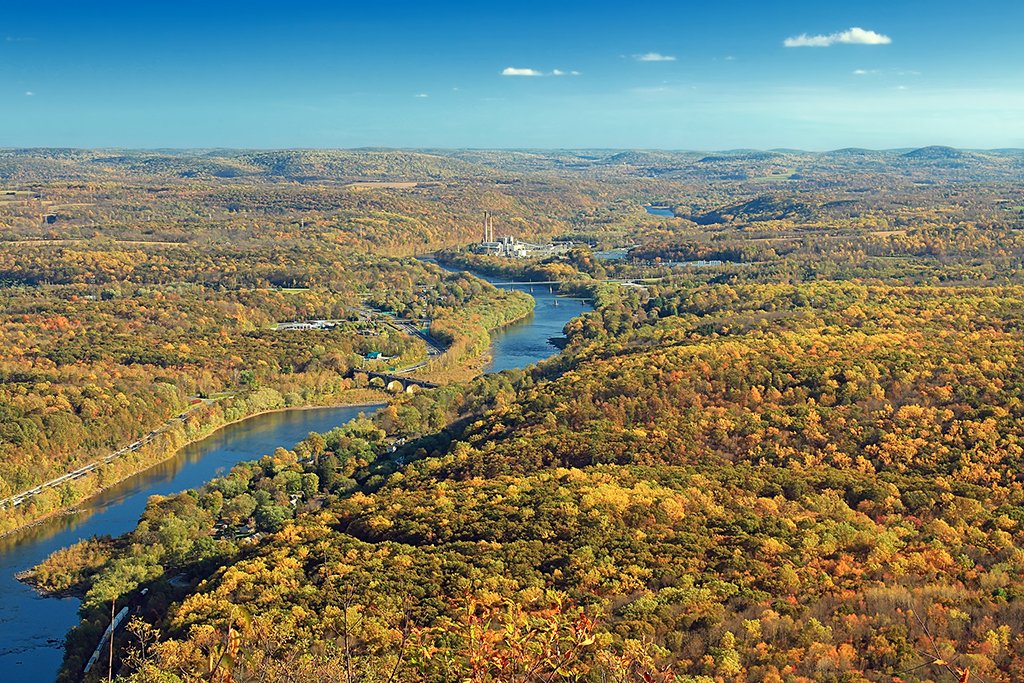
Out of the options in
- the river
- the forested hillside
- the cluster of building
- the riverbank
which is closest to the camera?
the forested hillside

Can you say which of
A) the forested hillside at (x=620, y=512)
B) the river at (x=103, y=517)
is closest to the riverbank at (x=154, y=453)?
the river at (x=103, y=517)

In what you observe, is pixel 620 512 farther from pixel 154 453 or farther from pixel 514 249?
pixel 514 249

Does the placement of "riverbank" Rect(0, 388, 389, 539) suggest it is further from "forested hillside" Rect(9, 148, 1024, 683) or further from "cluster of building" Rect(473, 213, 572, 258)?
"cluster of building" Rect(473, 213, 572, 258)

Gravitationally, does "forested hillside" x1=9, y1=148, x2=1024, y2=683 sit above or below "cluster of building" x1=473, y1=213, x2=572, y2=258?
above

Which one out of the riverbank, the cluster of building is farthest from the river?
the cluster of building

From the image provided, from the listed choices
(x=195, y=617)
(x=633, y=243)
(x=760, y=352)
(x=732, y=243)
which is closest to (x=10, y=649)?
(x=195, y=617)
